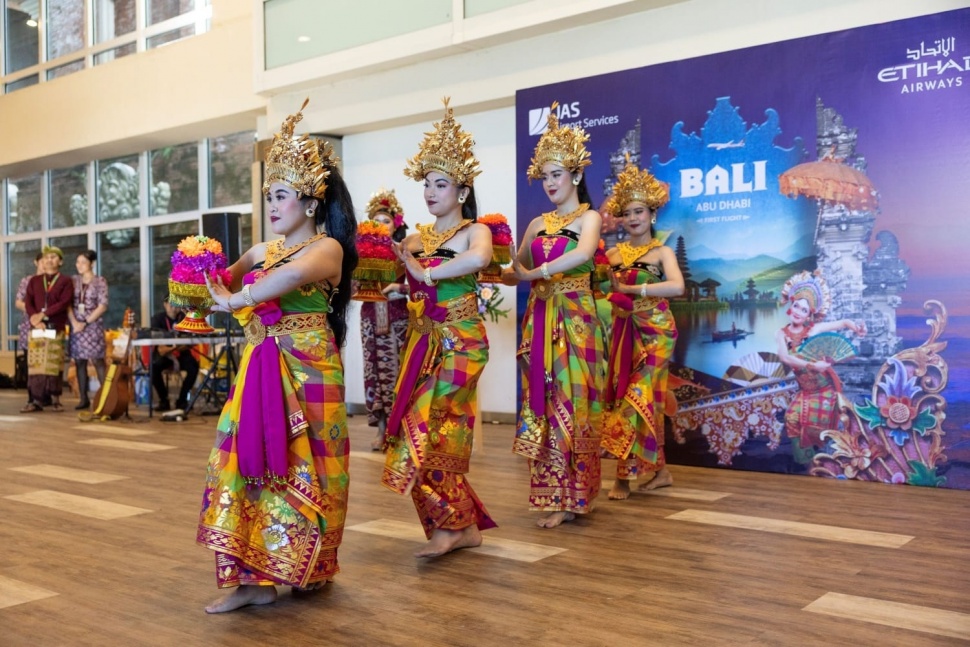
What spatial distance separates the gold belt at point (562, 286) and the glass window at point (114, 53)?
29.7 ft

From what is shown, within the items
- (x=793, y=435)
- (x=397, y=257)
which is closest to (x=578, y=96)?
(x=793, y=435)

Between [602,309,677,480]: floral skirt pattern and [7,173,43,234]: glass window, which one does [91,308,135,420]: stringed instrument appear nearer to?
[602,309,677,480]: floral skirt pattern

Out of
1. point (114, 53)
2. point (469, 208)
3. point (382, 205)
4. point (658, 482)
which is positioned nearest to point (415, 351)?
point (469, 208)

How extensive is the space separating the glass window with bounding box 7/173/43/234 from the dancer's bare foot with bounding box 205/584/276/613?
12408 mm

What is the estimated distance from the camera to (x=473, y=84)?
741 cm

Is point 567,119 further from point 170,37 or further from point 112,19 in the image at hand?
point 112,19

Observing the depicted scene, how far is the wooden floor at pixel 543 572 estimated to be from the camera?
2.60 metres

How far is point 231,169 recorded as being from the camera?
11000 millimetres

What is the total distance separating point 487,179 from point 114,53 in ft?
20.9

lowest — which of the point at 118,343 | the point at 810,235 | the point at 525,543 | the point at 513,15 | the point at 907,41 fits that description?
the point at 525,543

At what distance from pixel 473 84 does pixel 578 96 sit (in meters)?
1.33

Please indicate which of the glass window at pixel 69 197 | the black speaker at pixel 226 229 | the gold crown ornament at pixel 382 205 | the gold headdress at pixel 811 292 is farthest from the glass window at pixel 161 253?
the gold headdress at pixel 811 292

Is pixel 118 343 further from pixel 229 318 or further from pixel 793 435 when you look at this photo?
pixel 793 435

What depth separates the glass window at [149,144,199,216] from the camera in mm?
11508
